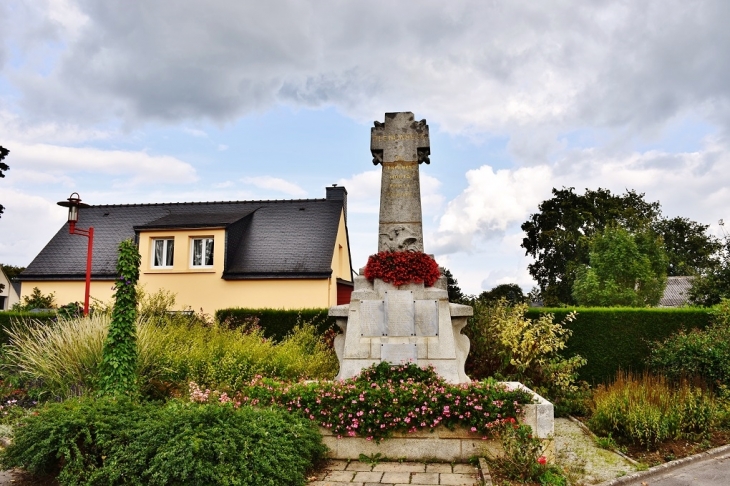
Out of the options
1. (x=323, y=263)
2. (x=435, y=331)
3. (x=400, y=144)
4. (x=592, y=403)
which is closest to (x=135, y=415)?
(x=435, y=331)

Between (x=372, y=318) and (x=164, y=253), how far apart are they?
1525 centimetres

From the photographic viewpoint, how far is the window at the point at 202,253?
21.3m

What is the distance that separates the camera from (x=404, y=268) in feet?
28.1

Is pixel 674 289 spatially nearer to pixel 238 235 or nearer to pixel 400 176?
pixel 238 235

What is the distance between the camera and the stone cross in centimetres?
912

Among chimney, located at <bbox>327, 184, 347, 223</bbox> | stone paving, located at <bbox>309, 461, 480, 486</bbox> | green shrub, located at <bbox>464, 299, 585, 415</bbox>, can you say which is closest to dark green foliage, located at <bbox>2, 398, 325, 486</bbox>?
stone paving, located at <bbox>309, 461, 480, 486</bbox>

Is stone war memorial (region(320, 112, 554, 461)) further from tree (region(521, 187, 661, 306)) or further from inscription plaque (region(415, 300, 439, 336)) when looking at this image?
tree (region(521, 187, 661, 306))

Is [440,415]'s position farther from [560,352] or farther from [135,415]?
[560,352]

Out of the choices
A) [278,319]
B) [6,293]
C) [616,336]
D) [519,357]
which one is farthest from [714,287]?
[6,293]

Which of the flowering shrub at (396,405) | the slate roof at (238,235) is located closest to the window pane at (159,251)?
the slate roof at (238,235)

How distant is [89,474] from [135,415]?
0.76 m

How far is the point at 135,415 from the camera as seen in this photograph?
19.4ft

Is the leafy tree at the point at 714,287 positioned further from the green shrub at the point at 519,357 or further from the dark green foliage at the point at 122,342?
the dark green foliage at the point at 122,342

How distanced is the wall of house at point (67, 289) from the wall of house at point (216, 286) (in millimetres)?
2236
